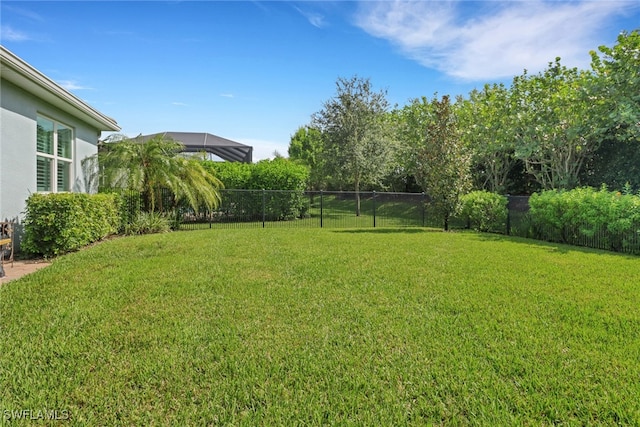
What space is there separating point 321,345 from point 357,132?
14810 mm

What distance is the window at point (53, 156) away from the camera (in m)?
6.95

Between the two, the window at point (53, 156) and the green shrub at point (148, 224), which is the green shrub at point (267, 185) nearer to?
the green shrub at point (148, 224)

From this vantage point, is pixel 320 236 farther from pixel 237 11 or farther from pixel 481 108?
pixel 481 108

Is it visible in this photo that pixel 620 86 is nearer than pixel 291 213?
Yes

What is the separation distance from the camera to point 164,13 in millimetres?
6844

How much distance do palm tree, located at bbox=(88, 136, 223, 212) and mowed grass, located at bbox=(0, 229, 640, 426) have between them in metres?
4.67

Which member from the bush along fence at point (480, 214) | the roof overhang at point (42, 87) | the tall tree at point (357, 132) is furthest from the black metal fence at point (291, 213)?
the roof overhang at point (42, 87)

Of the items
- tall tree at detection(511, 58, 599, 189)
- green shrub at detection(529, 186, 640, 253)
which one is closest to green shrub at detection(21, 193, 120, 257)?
green shrub at detection(529, 186, 640, 253)

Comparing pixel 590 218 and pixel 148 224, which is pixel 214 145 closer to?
pixel 148 224

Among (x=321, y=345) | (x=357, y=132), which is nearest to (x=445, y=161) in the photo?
(x=357, y=132)

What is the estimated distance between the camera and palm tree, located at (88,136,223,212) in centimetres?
920

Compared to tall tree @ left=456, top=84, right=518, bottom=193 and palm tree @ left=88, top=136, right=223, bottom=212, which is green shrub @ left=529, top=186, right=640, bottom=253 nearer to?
tall tree @ left=456, top=84, right=518, bottom=193

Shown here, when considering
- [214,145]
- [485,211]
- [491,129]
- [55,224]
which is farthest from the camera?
[214,145]

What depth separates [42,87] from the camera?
6.08 meters
